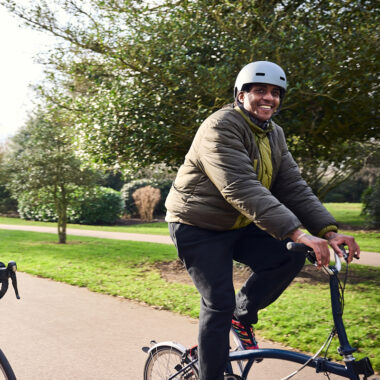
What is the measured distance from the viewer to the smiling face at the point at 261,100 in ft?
8.92

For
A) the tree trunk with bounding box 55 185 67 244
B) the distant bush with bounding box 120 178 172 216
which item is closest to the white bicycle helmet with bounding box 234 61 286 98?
the tree trunk with bounding box 55 185 67 244

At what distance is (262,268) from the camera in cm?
281

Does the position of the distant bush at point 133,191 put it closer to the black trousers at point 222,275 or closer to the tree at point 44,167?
the tree at point 44,167

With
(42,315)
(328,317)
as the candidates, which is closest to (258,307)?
(328,317)

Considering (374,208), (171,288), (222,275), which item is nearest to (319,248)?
(222,275)

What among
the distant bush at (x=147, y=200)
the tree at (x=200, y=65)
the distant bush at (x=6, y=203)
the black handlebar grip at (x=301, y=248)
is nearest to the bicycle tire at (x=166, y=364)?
the black handlebar grip at (x=301, y=248)

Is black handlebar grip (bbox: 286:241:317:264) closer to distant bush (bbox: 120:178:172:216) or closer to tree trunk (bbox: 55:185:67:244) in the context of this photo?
tree trunk (bbox: 55:185:67:244)

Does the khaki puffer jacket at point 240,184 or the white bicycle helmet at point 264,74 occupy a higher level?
the white bicycle helmet at point 264,74

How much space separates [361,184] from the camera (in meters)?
33.8

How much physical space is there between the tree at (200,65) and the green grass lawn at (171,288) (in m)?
1.92

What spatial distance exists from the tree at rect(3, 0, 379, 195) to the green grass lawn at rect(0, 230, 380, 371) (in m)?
1.92

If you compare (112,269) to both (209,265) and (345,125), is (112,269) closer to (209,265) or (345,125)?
(345,125)

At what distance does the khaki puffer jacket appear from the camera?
244 centimetres

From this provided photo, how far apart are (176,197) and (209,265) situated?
416 millimetres
